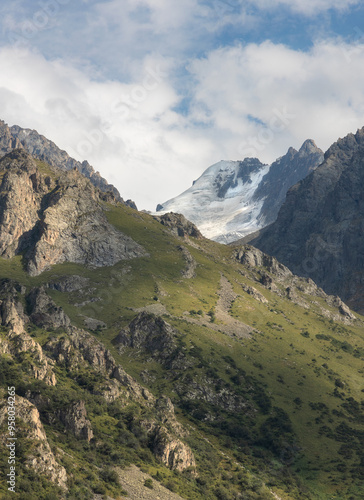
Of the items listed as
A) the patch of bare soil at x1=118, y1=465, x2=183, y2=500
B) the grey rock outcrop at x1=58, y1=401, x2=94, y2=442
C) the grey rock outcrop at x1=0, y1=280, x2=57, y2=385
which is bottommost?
the patch of bare soil at x1=118, y1=465, x2=183, y2=500

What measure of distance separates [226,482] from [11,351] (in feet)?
191

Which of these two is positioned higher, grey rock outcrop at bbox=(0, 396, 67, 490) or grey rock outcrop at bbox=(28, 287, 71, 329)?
grey rock outcrop at bbox=(28, 287, 71, 329)

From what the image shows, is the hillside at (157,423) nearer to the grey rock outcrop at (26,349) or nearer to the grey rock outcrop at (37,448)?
the grey rock outcrop at (37,448)

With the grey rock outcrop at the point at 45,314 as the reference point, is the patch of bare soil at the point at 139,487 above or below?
below

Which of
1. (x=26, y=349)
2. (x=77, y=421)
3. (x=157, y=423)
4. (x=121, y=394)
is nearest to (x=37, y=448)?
(x=77, y=421)

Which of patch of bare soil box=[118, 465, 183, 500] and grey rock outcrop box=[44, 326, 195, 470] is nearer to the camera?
patch of bare soil box=[118, 465, 183, 500]

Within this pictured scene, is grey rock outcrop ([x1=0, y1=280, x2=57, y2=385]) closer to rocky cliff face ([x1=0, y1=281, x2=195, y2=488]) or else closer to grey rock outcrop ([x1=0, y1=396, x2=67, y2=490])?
rocky cliff face ([x1=0, y1=281, x2=195, y2=488])

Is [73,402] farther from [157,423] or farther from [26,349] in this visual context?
[157,423]

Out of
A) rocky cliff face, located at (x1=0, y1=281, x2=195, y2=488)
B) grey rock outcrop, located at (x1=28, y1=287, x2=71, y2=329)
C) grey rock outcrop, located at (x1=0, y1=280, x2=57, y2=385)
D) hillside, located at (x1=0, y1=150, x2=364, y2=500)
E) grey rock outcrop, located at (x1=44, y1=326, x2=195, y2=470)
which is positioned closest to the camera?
rocky cliff face, located at (x1=0, y1=281, x2=195, y2=488)

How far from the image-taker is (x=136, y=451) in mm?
105188

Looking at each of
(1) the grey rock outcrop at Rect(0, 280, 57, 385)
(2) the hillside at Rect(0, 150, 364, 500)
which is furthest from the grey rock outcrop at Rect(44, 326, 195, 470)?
(1) the grey rock outcrop at Rect(0, 280, 57, 385)

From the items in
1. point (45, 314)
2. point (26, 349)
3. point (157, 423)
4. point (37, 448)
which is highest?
point (45, 314)

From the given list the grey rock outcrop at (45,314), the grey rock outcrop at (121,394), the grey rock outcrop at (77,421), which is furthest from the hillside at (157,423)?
the grey rock outcrop at (45,314)

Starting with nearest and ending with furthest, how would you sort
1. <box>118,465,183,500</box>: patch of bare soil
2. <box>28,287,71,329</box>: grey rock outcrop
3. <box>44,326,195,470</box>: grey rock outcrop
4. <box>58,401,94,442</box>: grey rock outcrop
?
1. <box>118,465,183,500</box>: patch of bare soil
2. <box>58,401,94,442</box>: grey rock outcrop
3. <box>44,326,195,470</box>: grey rock outcrop
4. <box>28,287,71,329</box>: grey rock outcrop
